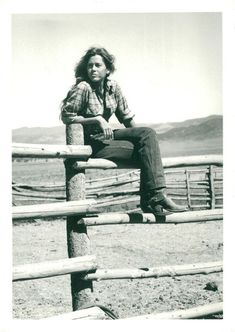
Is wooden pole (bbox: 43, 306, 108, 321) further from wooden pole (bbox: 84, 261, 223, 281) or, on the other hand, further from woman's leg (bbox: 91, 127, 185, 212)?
woman's leg (bbox: 91, 127, 185, 212)

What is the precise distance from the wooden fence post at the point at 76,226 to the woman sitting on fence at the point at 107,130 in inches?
2.8

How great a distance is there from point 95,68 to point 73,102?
217 millimetres

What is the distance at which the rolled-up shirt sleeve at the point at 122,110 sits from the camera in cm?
239

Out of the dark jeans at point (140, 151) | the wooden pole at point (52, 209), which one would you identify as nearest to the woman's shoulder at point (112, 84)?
the dark jeans at point (140, 151)

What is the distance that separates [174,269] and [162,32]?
51.5 inches

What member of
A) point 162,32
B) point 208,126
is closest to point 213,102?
point 208,126

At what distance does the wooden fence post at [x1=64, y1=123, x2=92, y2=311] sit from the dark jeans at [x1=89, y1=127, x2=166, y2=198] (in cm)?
11

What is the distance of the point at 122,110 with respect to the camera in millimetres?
2406

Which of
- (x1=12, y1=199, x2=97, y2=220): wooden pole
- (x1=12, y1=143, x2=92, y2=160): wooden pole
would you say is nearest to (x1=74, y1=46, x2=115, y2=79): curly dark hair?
(x1=12, y1=143, x2=92, y2=160): wooden pole

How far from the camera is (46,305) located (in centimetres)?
314

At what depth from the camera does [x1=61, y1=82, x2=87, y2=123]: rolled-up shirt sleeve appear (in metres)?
2.24

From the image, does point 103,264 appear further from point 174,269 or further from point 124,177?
point 124,177

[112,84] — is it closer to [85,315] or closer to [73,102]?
[73,102]

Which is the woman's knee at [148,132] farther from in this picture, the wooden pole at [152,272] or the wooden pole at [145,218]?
the wooden pole at [152,272]
